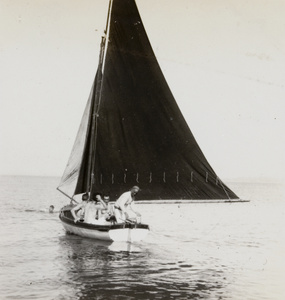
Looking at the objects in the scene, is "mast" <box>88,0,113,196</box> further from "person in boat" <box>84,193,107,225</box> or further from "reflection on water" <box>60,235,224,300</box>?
"reflection on water" <box>60,235,224,300</box>

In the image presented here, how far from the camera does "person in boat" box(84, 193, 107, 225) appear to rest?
49.8 ft

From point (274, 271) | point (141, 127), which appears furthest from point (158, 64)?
point (274, 271)

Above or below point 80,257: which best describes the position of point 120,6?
above

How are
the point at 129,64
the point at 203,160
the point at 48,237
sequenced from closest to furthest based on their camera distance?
the point at 203,160 < the point at 129,64 < the point at 48,237

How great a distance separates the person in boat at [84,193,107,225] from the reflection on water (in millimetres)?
691

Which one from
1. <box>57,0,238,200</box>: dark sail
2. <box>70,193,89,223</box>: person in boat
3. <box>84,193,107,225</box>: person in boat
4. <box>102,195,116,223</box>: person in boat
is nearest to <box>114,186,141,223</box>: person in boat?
<box>102,195,116,223</box>: person in boat

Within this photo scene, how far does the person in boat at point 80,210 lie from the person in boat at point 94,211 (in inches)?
9.6

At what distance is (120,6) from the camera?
1603 centimetres

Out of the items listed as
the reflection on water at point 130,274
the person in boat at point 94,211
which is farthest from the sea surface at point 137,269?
the person in boat at point 94,211

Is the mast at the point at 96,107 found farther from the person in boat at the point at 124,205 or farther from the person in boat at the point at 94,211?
the person in boat at the point at 124,205

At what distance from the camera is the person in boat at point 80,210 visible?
50.8ft

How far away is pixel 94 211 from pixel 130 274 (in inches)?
168

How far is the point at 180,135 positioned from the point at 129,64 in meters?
2.86

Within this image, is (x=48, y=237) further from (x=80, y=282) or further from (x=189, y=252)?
(x=80, y=282)
